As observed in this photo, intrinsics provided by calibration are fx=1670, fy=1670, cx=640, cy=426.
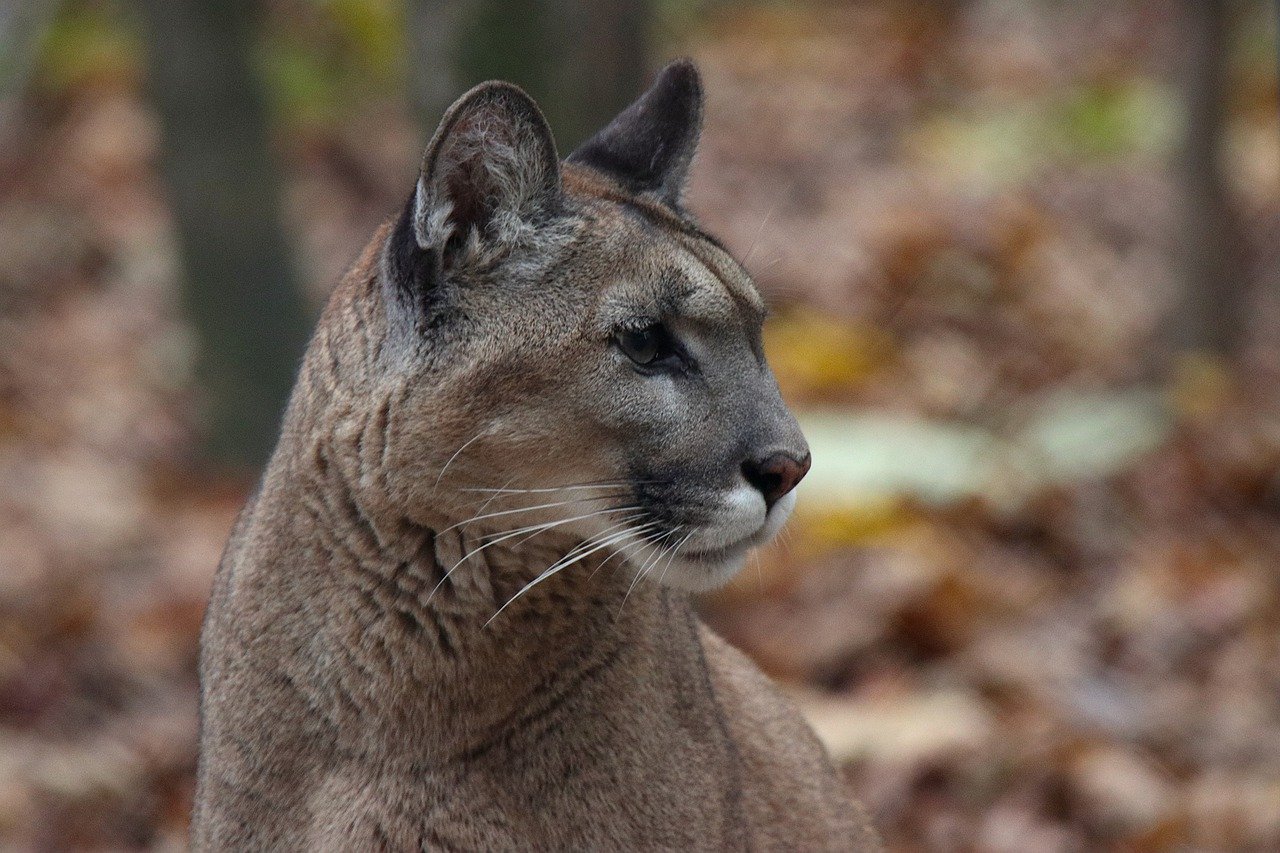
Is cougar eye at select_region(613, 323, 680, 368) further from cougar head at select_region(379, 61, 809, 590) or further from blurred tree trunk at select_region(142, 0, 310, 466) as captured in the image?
blurred tree trunk at select_region(142, 0, 310, 466)

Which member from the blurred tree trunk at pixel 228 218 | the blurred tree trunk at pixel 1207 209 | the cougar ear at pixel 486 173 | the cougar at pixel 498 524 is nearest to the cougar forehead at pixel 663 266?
the cougar at pixel 498 524

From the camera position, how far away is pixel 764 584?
768 centimetres

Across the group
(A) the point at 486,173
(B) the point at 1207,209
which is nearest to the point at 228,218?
(B) the point at 1207,209

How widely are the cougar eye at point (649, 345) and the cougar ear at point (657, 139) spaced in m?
0.61

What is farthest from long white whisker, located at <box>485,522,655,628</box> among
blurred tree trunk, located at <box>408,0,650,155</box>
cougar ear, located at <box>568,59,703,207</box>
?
blurred tree trunk, located at <box>408,0,650,155</box>

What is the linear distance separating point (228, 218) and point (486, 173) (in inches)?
256

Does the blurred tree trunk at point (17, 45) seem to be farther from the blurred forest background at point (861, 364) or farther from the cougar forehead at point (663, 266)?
the cougar forehead at point (663, 266)

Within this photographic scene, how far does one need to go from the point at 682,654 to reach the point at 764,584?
373 cm

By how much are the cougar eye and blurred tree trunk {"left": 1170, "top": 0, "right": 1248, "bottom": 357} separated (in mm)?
7277

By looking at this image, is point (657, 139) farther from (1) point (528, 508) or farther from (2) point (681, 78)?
(1) point (528, 508)

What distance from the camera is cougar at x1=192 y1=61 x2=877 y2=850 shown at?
3539 mm

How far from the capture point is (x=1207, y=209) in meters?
10.1

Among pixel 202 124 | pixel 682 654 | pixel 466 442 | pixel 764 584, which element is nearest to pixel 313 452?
pixel 466 442

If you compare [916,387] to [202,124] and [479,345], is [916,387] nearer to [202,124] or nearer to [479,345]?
[202,124]
